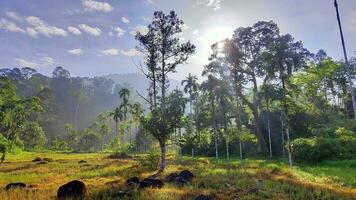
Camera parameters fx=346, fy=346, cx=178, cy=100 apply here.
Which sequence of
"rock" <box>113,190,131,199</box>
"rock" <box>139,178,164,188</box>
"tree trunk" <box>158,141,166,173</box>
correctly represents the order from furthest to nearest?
"tree trunk" <box>158,141,166,173</box> < "rock" <box>139,178,164,188</box> < "rock" <box>113,190,131,199</box>

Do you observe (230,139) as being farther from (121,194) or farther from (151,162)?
(121,194)

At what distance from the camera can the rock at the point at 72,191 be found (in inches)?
679

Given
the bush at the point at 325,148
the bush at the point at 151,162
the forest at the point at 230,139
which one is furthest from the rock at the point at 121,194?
the bush at the point at 325,148

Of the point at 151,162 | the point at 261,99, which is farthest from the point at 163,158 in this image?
the point at 261,99

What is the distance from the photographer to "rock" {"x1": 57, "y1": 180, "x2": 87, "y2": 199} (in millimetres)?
17234

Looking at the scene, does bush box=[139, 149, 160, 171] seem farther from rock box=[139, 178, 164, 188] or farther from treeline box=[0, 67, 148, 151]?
treeline box=[0, 67, 148, 151]

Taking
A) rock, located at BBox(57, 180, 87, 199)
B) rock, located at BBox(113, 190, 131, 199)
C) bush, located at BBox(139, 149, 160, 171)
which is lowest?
rock, located at BBox(113, 190, 131, 199)

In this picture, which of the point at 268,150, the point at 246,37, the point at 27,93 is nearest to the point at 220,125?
the point at 268,150

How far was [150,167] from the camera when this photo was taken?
120 ft

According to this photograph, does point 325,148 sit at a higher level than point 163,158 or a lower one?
higher

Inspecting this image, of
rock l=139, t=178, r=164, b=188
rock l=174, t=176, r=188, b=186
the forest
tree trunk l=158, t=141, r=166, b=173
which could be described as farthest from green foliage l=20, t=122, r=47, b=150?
rock l=139, t=178, r=164, b=188

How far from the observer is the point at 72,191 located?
17500 millimetres

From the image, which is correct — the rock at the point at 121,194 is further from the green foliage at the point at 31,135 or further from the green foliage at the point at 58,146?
the green foliage at the point at 31,135

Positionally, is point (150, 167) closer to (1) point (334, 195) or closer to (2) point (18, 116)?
(1) point (334, 195)
